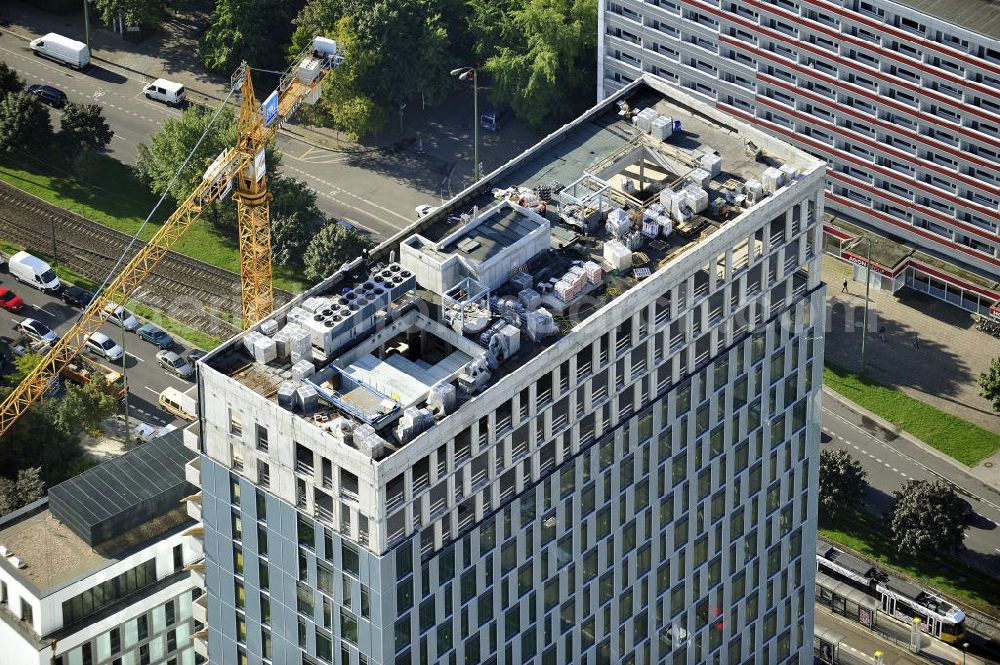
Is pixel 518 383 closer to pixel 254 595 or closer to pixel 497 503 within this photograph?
pixel 497 503

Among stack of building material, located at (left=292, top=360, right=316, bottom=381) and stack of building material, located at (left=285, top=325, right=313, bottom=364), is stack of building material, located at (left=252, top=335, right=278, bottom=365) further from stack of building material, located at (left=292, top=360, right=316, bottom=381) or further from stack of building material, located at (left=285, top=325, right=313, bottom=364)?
stack of building material, located at (left=292, top=360, right=316, bottom=381)

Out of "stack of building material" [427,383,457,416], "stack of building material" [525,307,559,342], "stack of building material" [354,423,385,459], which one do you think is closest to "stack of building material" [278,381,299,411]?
"stack of building material" [354,423,385,459]

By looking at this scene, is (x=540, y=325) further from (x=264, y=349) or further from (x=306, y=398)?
(x=264, y=349)

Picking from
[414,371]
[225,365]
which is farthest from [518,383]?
[225,365]

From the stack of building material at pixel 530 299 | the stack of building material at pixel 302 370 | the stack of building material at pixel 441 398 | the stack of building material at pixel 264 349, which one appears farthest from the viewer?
the stack of building material at pixel 530 299

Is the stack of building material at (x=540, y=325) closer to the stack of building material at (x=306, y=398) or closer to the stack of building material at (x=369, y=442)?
the stack of building material at (x=369, y=442)

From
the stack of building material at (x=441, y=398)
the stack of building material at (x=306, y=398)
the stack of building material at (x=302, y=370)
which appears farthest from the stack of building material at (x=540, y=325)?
the stack of building material at (x=306, y=398)
